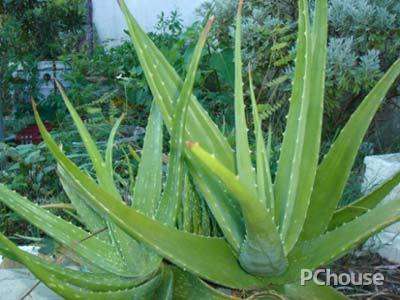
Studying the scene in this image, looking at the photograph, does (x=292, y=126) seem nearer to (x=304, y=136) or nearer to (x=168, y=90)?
(x=304, y=136)

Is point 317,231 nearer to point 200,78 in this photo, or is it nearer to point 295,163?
point 295,163

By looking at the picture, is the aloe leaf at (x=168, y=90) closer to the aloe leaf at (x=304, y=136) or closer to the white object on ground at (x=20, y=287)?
the aloe leaf at (x=304, y=136)

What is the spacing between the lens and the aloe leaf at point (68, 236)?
1.78m

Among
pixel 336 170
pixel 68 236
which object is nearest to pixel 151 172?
pixel 68 236

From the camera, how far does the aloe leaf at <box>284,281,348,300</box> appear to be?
5.56 feet

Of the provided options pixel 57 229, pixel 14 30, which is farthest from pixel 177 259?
pixel 14 30

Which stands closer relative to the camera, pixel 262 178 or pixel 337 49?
pixel 262 178

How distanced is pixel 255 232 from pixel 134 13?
7.70 meters

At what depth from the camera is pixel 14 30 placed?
7973 mm

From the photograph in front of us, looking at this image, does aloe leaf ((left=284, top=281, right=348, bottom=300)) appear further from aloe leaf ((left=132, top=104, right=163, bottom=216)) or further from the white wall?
the white wall

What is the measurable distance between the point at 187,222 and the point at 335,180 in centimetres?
41

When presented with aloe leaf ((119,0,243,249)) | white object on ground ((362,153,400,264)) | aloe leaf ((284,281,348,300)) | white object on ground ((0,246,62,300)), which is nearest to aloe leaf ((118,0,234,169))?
aloe leaf ((119,0,243,249))

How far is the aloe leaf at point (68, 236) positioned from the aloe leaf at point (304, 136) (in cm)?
48

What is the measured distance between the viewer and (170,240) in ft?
4.90
